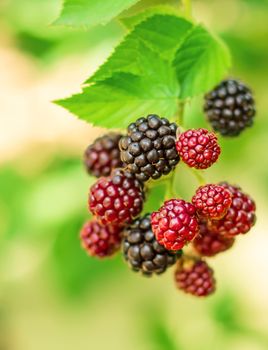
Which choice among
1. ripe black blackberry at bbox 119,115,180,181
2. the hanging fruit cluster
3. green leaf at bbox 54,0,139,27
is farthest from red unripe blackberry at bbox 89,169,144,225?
green leaf at bbox 54,0,139,27

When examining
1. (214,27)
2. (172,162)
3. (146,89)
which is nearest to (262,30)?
(214,27)

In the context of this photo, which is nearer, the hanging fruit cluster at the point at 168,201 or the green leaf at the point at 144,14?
the hanging fruit cluster at the point at 168,201

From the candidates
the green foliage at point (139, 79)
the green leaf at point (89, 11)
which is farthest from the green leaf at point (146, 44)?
the green leaf at point (89, 11)

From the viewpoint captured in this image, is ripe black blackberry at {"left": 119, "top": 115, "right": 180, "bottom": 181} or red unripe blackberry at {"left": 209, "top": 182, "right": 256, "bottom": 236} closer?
ripe black blackberry at {"left": 119, "top": 115, "right": 180, "bottom": 181}

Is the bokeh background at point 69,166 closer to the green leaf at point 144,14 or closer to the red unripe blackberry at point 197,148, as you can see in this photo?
the green leaf at point 144,14

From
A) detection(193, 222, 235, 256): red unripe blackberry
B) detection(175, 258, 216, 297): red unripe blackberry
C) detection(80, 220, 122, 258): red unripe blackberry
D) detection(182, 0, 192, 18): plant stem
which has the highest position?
detection(182, 0, 192, 18): plant stem

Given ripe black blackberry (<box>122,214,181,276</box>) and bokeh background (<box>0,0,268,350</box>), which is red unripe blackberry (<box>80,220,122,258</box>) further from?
bokeh background (<box>0,0,268,350</box>)

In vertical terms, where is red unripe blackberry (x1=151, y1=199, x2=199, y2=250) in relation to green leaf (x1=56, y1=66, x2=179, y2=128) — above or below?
below
